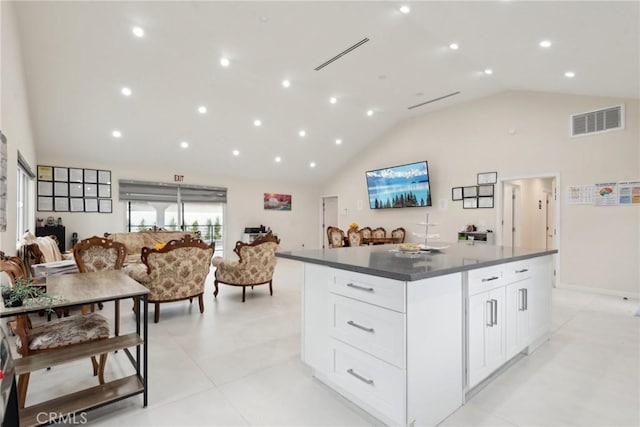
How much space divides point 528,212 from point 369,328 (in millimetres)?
7198

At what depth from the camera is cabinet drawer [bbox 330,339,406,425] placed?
161 centimetres

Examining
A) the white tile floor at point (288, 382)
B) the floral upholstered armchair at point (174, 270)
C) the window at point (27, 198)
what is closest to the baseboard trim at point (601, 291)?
the white tile floor at point (288, 382)

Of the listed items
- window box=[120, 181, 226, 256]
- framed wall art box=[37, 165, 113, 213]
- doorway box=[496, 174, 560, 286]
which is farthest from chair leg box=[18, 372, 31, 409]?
doorway box=[496, 174, 560, 286]

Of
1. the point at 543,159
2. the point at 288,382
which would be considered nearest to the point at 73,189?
the point at 288,382

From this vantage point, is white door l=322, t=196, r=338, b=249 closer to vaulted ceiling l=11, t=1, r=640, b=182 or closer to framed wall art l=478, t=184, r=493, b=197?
vaulted ceiling l=11, t=1, r=640, b=182

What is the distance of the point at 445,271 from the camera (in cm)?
168

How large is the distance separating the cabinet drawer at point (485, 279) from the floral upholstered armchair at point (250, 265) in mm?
2893

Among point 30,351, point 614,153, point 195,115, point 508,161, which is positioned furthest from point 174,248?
point 614,153

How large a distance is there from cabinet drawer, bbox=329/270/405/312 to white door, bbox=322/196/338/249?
8.88 meters

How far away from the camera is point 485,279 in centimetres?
208

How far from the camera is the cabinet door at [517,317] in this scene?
2.32m

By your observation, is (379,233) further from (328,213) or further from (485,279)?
(485,279)

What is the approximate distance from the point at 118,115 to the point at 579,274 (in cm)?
878

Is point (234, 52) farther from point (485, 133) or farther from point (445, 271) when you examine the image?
point (485, 133)
